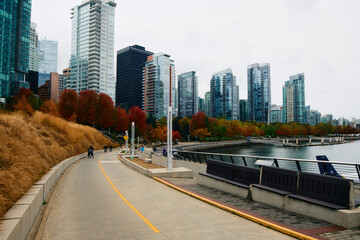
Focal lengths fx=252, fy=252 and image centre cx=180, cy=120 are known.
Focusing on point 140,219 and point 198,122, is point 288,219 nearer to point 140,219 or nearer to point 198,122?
point 140,219

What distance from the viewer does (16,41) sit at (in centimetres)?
12025

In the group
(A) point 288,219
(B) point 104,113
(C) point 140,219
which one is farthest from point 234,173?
(B) point 104,113

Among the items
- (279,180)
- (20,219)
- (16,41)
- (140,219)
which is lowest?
(140,219)

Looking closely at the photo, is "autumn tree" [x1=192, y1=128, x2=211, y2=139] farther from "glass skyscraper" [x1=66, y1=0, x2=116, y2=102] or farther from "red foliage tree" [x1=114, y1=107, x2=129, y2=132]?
"glass skyscraper" [x1=66, y1=0, x2=116, y2=102]

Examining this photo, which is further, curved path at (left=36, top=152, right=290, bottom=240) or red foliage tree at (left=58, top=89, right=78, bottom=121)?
red foliage tree at (left=58, top=89, right=78, bottom=121)

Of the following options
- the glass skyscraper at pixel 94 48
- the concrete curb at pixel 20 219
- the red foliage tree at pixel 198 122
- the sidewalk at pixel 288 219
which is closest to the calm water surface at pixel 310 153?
the red foliage tree at pixel 198 122

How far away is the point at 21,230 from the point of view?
573cm

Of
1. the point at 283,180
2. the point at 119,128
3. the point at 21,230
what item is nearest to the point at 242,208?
the point at 283,180

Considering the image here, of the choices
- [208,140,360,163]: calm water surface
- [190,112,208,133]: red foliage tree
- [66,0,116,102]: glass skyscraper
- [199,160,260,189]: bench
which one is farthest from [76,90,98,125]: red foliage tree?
[66,0,116,102]: glass skyscraper

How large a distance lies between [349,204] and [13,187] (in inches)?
363

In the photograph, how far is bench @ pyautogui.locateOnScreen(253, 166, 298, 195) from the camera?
7.98 metres

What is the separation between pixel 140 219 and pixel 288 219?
14.0ft

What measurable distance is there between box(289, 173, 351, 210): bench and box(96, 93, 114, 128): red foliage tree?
2960 inches

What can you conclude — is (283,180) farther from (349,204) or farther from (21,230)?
(21,230)
